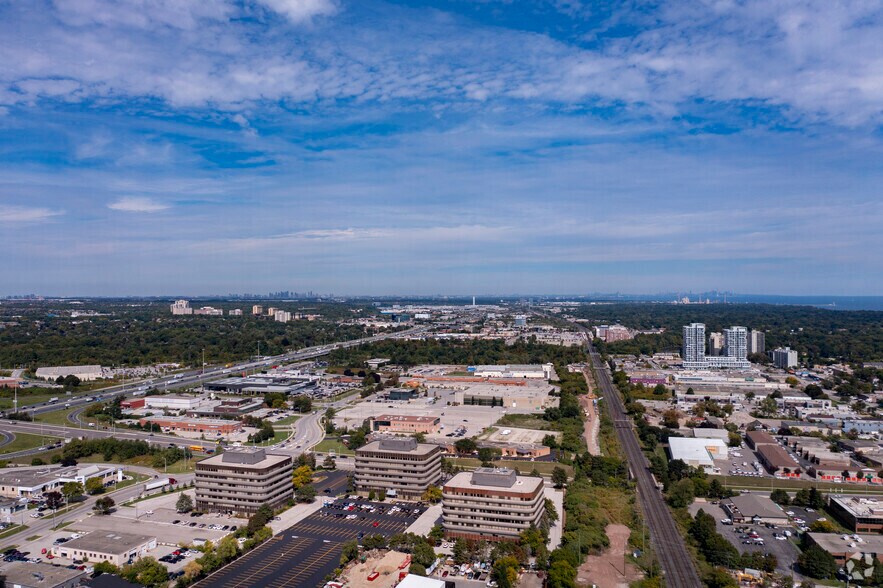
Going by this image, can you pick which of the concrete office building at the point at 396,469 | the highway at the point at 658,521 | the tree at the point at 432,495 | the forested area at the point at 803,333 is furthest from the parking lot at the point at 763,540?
the forested area at the point at 803,333

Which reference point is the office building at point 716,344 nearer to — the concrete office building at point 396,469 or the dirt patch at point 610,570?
the concrete office building at point 396,469

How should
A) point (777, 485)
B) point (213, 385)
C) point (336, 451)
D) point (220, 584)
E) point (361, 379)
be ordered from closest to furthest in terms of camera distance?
point (220, 584) → point (777, 485) → point (336, 451) → point (213, 385) → point (361, 379)

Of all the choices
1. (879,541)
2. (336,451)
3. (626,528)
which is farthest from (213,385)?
(879,541)

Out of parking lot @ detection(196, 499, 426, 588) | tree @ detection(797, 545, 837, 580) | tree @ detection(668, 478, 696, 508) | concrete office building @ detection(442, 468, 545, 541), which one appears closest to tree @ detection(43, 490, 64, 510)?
parking lot @ detection(196, 499, 426, 588)

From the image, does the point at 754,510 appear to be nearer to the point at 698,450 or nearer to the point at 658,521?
the point at 658,521

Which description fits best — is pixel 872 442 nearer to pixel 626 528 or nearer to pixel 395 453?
pixel 626 528

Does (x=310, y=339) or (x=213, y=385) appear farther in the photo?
(x=310, y=339)

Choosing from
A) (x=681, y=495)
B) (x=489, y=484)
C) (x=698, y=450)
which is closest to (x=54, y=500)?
(x=489, y=484)
